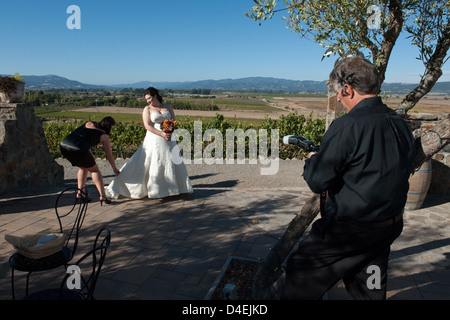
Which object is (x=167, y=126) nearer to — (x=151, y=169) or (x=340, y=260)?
(x=151, y=169)

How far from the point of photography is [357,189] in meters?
1.64

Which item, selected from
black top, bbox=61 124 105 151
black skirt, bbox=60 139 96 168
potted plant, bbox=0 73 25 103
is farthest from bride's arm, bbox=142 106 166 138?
potted plant, bbox=0 73 25 103

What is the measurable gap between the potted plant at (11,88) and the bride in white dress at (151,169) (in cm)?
243

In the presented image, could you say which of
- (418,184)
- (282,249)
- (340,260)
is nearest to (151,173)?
(282,249)

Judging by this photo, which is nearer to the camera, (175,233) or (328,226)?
(328,226)

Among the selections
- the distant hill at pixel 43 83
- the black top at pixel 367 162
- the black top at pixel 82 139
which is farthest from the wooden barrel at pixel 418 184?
the distant hill at pixel 43 83

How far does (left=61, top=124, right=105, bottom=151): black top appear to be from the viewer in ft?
15.5

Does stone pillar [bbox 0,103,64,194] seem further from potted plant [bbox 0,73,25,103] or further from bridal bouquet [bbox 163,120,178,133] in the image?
bridal bouquet [bbox 163,120,178,133]

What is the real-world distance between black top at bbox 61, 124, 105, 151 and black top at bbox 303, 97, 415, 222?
4018 millimetres

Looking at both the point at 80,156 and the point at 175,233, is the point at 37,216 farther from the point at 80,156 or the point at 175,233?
the point at 175,233

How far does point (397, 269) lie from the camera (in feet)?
10.8

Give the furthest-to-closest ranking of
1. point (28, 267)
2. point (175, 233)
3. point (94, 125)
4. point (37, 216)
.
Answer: point (94, 125) < point (37, 216) < point (175, 233) < point (28, 267)
